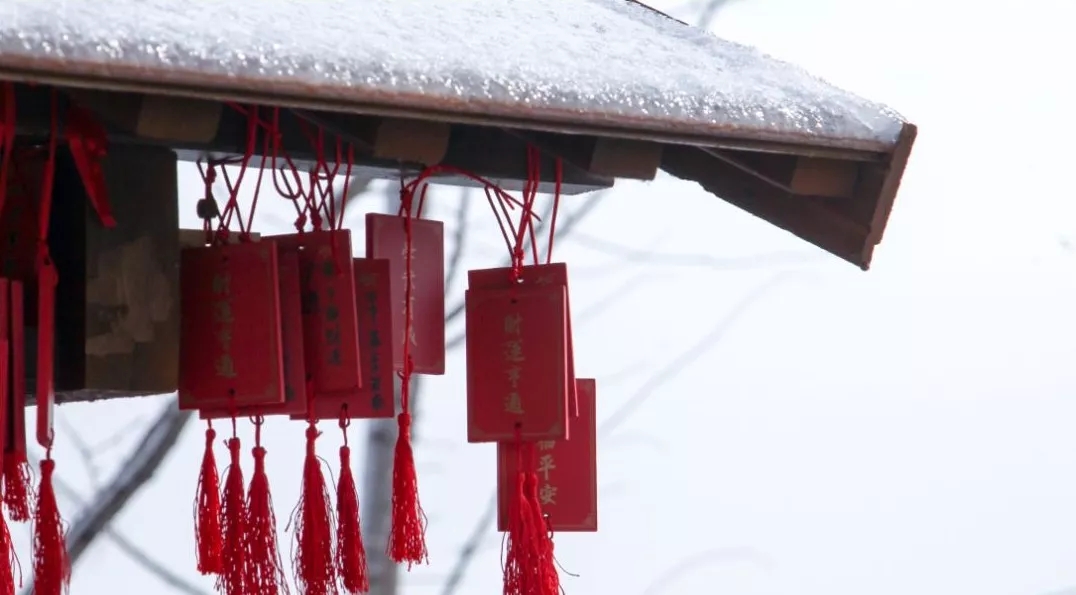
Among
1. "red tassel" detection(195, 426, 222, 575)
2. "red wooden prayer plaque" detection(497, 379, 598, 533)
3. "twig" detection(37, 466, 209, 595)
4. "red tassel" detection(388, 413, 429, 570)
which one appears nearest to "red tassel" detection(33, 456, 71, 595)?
"red tassel" detection(195, 426, 222, 575)

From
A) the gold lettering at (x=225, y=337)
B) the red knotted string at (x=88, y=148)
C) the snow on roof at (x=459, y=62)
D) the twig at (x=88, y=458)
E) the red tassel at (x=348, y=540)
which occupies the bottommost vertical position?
the twig at (x=88, y=458)

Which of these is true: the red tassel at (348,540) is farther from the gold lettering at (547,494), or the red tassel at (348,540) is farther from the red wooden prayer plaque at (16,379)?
the red wooden prayer plaque at (16,379)

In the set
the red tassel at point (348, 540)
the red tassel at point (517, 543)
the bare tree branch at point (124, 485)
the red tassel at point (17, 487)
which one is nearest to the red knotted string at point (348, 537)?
the red tassel at point (348, 540)

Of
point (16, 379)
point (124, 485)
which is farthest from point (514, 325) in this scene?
point (124, 485)

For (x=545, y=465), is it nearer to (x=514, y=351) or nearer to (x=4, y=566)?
(x=514, y=351)

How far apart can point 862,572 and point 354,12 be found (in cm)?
140

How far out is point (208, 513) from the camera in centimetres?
101

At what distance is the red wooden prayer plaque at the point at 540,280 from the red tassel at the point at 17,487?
0.33 meters

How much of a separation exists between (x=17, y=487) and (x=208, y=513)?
134 millimetres

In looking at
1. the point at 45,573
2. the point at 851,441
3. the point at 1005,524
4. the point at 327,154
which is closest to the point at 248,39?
the point at 327,154

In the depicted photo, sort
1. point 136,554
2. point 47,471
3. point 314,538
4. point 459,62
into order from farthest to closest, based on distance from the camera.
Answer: point 136,554
point 314,538
point 47,471
point 459,62

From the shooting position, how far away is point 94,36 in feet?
2.26

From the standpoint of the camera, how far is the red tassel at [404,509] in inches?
40.8

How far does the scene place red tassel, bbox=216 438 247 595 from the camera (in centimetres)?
97
